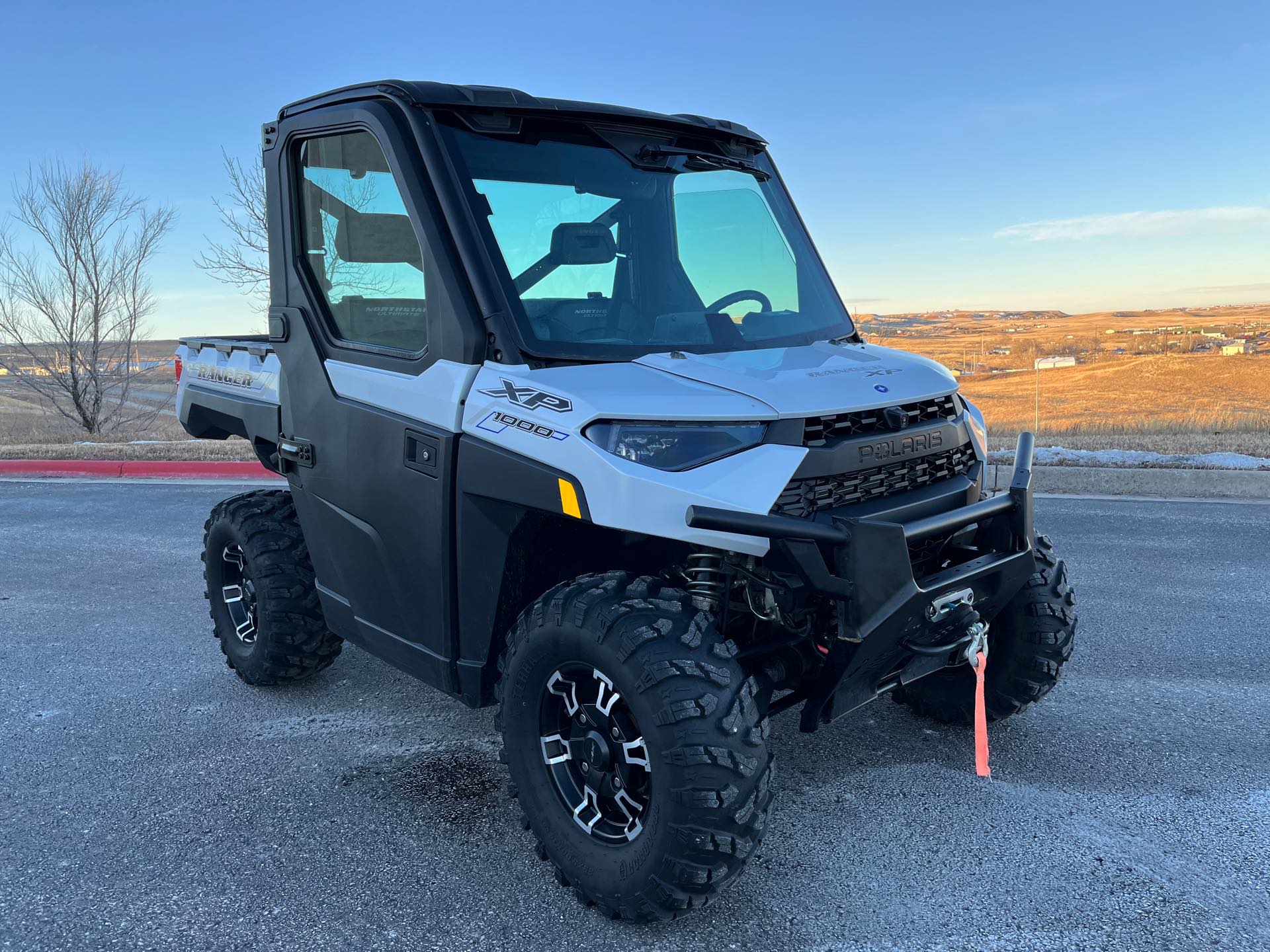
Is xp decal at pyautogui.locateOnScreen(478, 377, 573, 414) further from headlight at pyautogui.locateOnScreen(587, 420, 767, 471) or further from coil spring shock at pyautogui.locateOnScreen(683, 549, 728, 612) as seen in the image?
coil spring shock at pyautogui.locateOnScreen(683, 549, 728, 612)

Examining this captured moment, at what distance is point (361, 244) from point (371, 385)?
0.55 meters

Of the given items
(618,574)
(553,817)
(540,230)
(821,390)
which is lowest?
(553,817)

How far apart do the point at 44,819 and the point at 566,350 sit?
8.25 feet

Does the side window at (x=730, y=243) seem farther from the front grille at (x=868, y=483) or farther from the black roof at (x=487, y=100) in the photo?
the front grille at (x=868, y=483)

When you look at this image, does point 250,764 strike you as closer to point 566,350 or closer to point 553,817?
point 553,817

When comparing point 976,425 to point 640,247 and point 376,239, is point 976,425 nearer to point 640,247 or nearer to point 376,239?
point 640,247

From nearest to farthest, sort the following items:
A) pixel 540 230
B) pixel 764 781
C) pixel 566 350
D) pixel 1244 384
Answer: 1. pixel 764 781
2. pixel 566 350
3. pixel 540 230
4. pixel 1244 384

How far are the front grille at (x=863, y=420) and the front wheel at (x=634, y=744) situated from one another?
0.62 meters

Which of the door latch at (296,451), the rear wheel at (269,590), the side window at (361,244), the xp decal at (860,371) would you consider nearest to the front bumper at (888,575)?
the xp decal at (860,371)

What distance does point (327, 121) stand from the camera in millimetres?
3666

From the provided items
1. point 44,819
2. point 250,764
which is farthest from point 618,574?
point 44,819

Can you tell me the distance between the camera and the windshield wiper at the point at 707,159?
12.0 ft

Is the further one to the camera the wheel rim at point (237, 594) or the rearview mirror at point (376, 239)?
the wheel rim at point (237, 594)

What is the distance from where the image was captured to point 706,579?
3.02 m
